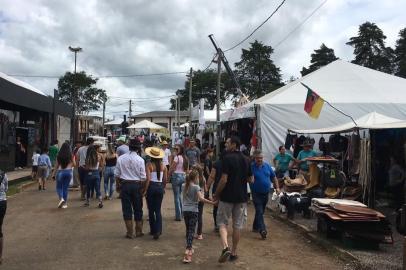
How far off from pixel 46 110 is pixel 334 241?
75.2ft

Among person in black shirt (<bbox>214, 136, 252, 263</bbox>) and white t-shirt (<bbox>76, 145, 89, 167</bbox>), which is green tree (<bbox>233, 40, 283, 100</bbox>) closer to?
white t-shirt (<bbox>76, 145, 89, 167</bbox>)

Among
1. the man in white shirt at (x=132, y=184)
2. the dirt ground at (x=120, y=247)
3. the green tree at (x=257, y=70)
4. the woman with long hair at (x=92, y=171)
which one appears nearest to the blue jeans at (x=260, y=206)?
the dirt ground at (x=120, y=247)

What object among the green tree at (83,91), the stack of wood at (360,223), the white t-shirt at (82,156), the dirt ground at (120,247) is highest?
the green tree at (83,91)

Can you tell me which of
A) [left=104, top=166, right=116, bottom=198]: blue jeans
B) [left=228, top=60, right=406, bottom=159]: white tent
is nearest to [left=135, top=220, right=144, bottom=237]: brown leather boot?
[left=104, top=166, right=116, bottom=198]: blue jeans

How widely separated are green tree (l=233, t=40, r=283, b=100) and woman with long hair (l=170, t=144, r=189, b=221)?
58755 mm

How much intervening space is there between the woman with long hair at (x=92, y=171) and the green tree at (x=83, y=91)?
167ft

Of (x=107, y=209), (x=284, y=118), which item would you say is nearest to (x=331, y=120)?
(x=284, y=118)

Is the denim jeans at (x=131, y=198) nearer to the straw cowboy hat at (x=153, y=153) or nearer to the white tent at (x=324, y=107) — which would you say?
the straw cowboy hat at (x=153, y=153)

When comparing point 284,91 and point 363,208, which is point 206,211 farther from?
point 284,91

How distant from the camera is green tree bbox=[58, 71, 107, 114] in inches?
2542

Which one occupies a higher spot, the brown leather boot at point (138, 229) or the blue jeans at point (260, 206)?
the blue jeans at point (260, 206)

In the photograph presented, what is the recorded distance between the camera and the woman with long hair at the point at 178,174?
11.2m

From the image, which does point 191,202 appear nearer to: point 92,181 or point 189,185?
point 189,185

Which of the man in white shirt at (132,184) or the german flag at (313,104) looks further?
the german flag at (313,104)
